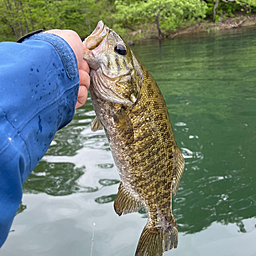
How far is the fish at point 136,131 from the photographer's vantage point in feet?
6.09

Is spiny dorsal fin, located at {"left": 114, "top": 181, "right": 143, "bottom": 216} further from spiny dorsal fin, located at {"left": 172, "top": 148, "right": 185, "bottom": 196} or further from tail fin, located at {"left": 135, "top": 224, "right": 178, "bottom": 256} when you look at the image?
spiny dorsal fin, located at {"left": 172, "top": 148, "right": 185, "bottom": 196}

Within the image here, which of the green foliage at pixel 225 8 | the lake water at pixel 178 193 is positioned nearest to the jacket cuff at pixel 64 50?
the lake water at pixel 178 193

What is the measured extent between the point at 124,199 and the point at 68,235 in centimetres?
132

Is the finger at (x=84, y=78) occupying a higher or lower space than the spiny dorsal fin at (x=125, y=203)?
higher

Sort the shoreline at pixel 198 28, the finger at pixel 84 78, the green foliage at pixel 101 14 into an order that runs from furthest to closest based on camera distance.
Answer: the shoreline at pixel 198 28 < the green foliage at pixel 101 14 < the finger at pixel 84 78

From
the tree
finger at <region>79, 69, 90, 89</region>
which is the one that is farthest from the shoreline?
finger at <region>79, 69, 90, 89</region>

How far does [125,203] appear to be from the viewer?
91.6 inches

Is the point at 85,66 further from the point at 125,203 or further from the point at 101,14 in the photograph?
the point at 101,14

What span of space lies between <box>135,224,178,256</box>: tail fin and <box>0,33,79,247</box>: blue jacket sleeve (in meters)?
1.31

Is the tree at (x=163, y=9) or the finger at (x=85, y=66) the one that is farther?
the tree at (x=163, y=9)

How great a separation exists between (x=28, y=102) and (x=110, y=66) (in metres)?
0.84

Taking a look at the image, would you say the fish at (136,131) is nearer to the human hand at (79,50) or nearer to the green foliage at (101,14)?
the human hand at (79,50)

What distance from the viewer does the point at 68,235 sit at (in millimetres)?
3213

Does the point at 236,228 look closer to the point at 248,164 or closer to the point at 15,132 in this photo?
the point at 248,164
